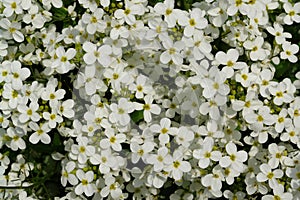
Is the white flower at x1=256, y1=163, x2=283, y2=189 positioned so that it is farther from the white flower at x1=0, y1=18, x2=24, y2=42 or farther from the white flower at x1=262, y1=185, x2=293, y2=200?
the white flower at x1=0, y1=18, x2=24, y2=42

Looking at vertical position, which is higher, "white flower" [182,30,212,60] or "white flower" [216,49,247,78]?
"white flower" [182,30,212,60]

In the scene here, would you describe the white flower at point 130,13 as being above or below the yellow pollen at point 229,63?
above

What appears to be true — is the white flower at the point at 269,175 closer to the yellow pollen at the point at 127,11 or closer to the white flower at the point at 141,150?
the white flower at the point at 141,150

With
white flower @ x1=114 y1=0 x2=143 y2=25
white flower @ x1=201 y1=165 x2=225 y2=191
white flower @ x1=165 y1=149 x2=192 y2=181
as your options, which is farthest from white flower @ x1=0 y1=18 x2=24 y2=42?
white flower @ x1=201 y1=165 x2=225 y2=191

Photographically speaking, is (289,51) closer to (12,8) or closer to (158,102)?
(158,102)

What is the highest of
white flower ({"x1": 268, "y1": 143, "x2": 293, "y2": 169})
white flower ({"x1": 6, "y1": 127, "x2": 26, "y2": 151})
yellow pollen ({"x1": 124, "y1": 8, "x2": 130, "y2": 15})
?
yellow pollen ({"x1": 124, "y1": 8, "x2": 130, "y2": 15})

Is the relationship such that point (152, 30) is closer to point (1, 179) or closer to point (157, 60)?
point (157, 60)

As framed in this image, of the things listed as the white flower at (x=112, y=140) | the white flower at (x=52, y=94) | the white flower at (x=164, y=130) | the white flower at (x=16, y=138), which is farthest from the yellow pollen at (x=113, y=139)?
the white flower at (x=16, y=138)
